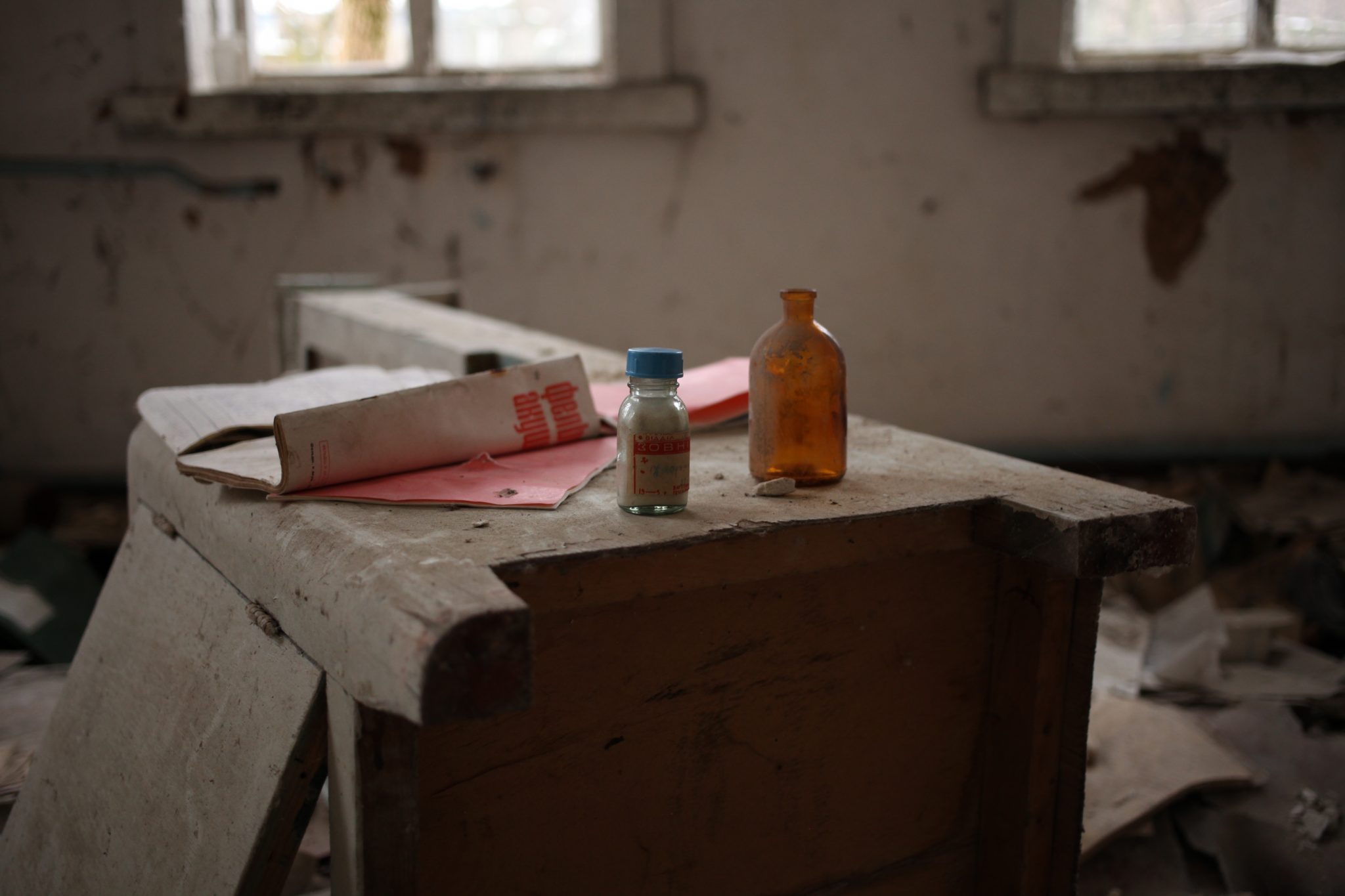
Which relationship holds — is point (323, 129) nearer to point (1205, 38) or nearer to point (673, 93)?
point (673, 93)

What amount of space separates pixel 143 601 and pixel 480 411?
0.46 meters

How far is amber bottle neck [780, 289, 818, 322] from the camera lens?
3.47 ft

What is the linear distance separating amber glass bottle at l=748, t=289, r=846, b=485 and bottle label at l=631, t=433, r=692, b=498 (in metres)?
0.16

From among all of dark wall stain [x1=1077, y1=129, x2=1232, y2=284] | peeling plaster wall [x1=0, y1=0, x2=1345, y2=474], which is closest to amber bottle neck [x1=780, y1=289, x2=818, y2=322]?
peeling plaster wall [x1=0, y1=0, x2=1345, y2=474]

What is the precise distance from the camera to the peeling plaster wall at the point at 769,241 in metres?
3.39

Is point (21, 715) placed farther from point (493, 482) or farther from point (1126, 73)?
point (1126, 73)

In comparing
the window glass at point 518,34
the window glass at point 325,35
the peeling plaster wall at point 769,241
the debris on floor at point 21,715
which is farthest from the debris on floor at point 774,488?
the window glass at point 325,35

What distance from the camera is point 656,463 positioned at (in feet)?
3.02

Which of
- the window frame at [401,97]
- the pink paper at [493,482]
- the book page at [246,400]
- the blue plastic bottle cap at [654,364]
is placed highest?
the window frame at [401,97]

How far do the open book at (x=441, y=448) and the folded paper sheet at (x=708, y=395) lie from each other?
10cm

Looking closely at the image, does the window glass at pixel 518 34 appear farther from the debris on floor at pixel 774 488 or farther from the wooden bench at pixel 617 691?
the debris on floor at pixel 774 488

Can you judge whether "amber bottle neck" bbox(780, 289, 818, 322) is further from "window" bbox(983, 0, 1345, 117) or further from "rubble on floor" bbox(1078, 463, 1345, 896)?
"window" bbox(983, 0, 1345, 117)

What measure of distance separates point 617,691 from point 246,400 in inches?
27.5

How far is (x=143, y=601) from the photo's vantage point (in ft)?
3.99
